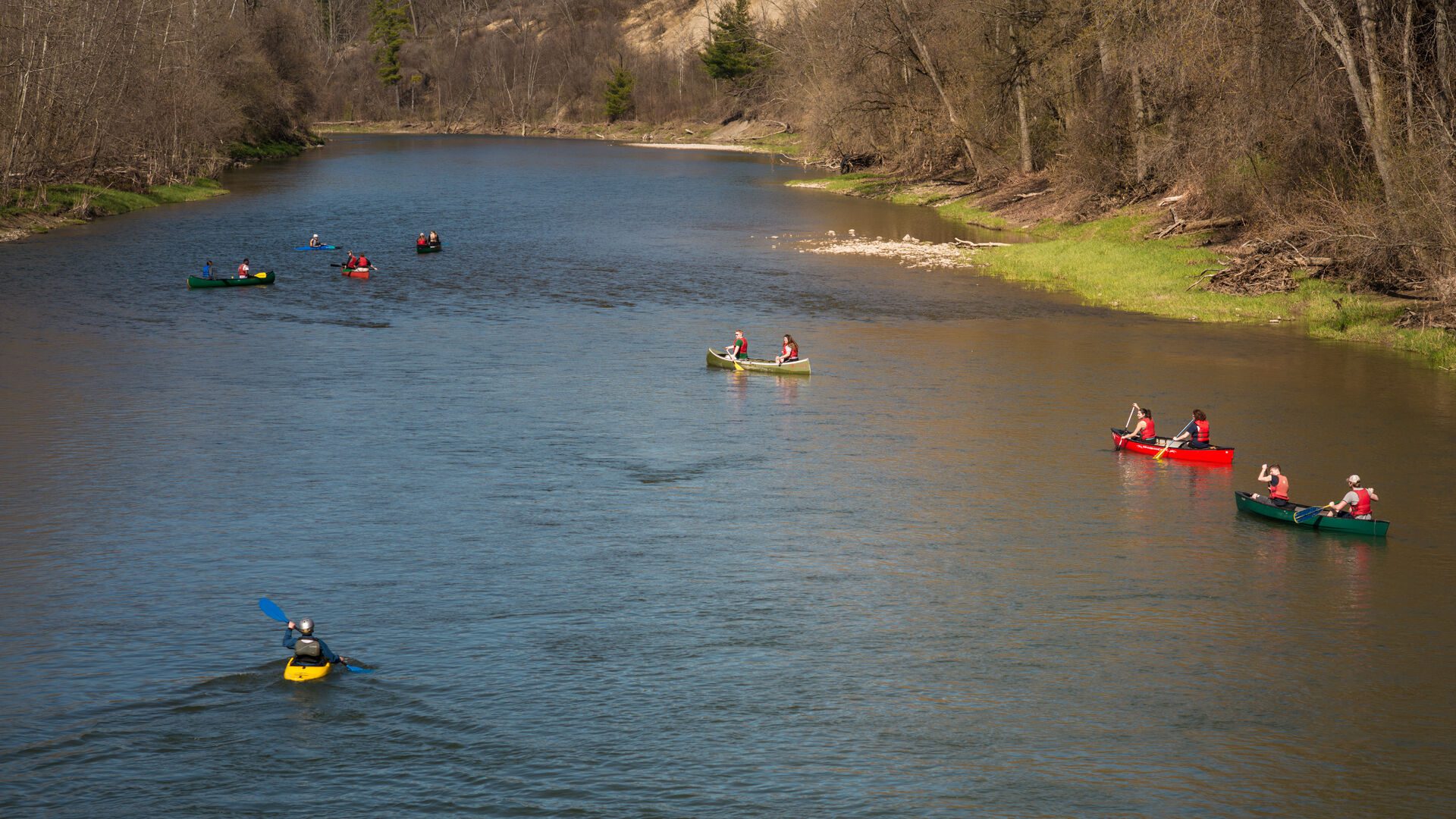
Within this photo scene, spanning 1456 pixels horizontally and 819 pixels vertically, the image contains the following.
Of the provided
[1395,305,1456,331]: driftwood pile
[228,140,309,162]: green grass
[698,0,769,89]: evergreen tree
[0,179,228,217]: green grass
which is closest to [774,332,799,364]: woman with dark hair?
[1395,305,1456,331]: driftwood pile

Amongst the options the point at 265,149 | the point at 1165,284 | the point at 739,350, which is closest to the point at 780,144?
the point at 265,149

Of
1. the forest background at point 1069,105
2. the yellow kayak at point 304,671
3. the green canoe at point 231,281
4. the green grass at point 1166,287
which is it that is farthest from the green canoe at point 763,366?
the green canoe at point 231,281

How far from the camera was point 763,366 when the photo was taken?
42.0 m

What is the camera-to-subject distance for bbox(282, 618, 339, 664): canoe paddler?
20.5m

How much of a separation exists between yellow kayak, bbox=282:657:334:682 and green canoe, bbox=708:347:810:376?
Result: 2286 cm

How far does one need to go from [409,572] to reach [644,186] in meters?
91.5

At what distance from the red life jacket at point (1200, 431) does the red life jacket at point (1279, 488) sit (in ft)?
15.1

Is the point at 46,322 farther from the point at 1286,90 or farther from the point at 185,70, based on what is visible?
the point at 185,70

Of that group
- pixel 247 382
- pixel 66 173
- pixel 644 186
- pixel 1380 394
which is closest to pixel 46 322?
pixel 247 382

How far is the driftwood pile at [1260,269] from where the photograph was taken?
167 ft

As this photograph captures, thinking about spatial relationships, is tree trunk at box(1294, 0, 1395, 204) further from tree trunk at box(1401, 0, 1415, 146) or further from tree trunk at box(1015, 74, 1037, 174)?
tree trunk at box(1015, 74, 1037, 174)

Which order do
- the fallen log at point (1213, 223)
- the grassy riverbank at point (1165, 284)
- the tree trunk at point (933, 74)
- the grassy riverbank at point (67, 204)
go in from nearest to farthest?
the grassy riverbank at point (1165, 284), the fallen log at point (1213, 223), the grassy riverbank at point (67, 204), the tree trunk at point (933, 74)

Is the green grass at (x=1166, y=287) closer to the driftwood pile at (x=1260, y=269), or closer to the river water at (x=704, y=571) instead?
the driftwood pile at (x=1260, y=269)

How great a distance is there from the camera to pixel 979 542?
27469 millimetres
